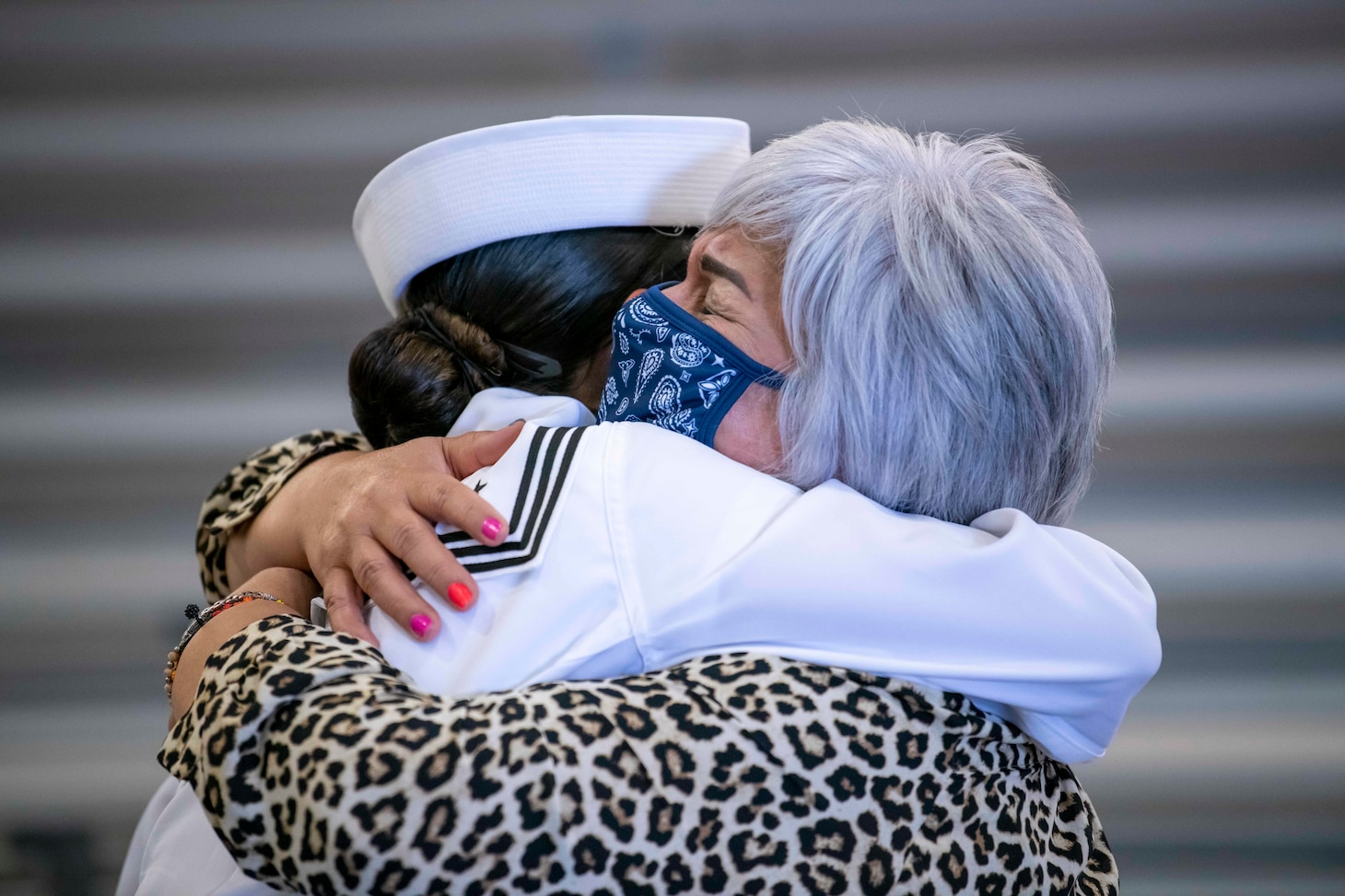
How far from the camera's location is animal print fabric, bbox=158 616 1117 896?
36.4 inches

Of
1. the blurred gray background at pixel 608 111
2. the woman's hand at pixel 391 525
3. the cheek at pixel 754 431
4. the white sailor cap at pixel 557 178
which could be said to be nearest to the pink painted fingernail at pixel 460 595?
the woman's hand at pixel 391 525

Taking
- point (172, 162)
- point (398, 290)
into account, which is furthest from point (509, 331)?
point (172, 162)

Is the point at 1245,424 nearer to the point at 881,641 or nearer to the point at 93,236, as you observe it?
the point at 881,641

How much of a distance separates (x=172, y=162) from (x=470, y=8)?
0.88 m

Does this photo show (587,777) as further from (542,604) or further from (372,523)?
(372,523)

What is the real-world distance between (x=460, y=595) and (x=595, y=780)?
0.30 m

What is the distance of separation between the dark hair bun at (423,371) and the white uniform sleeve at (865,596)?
1.93 feet

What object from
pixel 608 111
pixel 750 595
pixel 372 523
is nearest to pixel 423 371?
pixel 372 523

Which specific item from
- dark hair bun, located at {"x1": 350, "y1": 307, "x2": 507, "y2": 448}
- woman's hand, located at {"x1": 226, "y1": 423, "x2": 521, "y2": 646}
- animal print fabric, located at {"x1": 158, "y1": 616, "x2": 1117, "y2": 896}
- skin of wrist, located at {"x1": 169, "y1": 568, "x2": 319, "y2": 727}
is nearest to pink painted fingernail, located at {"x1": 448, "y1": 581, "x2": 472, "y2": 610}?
woman's hand, located at {"x1": 226, "y1": 423, "x2": 521, "y2": 646}

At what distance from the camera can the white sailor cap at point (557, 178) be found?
163 centimetres

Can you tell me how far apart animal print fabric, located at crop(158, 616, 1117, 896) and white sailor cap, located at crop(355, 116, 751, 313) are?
2.79 feet

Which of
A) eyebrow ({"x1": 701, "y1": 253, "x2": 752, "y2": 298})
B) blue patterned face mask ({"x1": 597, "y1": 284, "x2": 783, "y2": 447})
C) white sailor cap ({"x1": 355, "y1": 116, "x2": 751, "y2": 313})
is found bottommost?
blue patterned face mask ({"x1": 597, "y1": 284, "x2": 783, "y2": 447})

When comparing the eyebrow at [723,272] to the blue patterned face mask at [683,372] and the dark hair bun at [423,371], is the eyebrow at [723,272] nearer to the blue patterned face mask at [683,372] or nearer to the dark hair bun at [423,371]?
the blue patterned face mask at [683,372]

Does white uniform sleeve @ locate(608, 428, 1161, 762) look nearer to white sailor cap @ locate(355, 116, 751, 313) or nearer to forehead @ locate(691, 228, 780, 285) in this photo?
forehead @ locate(691, 228, 780, 285)
